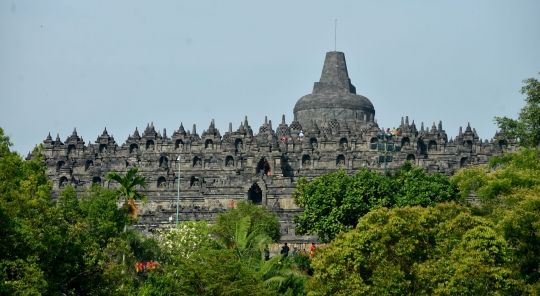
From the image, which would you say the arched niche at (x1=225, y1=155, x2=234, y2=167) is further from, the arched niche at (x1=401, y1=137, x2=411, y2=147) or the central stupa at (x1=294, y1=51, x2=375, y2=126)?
the arched niche at (x1=401, y1=137, x2=411, y2=147)

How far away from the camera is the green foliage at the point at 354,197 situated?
72.7 m

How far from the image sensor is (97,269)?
49.3 m

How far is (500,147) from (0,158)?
6598 centimetres

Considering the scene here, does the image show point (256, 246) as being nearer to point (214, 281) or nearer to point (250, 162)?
point (214, 281)

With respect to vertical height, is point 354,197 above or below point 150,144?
below

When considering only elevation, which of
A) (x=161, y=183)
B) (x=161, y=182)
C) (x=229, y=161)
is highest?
(x=229, y=161)

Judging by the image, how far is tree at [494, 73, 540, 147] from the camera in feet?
260

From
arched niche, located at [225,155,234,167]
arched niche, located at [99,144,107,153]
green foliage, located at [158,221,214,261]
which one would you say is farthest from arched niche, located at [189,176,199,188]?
green foliage, located at [158,221,214,261]

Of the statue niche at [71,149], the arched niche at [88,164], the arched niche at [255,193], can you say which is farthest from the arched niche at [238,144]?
the statue niche at [71,149]

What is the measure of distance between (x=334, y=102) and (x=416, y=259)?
273 ft

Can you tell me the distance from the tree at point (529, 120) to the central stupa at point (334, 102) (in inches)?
1947

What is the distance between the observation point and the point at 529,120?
79938 mm

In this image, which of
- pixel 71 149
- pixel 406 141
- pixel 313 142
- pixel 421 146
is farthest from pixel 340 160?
pixel 71 149

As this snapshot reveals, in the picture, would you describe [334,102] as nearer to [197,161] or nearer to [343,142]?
[343,142]
